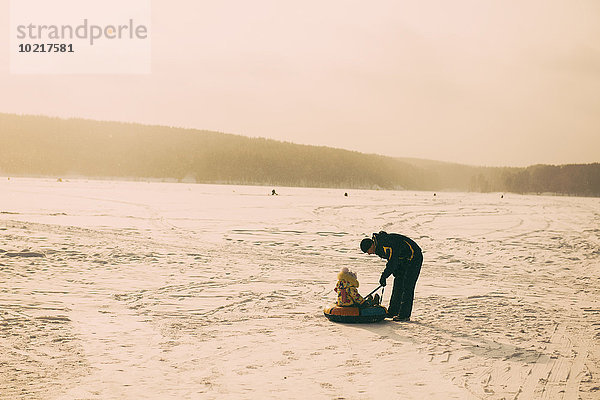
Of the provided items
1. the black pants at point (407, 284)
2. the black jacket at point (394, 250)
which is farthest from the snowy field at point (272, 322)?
the black jacket at point (394, 250)

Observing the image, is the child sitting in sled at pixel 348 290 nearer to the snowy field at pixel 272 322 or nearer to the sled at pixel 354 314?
the sled at pixel 354 314

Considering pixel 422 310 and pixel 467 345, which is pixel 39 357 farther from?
pixel 422 310

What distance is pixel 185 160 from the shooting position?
160 meters

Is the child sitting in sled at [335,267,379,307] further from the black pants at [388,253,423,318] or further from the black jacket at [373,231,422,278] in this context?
the black pants at [388,253,423,318]

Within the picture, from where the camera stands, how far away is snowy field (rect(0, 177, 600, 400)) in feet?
17.0

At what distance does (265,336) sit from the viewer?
6840 millimetres

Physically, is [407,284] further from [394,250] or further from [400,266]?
[394,250]

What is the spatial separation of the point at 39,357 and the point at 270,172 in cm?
15059

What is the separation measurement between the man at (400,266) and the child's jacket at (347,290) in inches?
18.0

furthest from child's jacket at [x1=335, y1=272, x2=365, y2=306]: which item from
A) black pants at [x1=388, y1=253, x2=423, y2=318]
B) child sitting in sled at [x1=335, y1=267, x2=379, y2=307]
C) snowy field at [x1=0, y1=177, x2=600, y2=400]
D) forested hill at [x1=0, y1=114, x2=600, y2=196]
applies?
forested hill at [x1=0, y1=114, x2=600, y2=196]

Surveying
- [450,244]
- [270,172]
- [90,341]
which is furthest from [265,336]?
[270,172]

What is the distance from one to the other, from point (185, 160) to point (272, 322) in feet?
513

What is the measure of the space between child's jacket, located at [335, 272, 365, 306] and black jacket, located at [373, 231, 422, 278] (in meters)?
0.45

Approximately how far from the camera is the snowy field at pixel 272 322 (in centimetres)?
518
